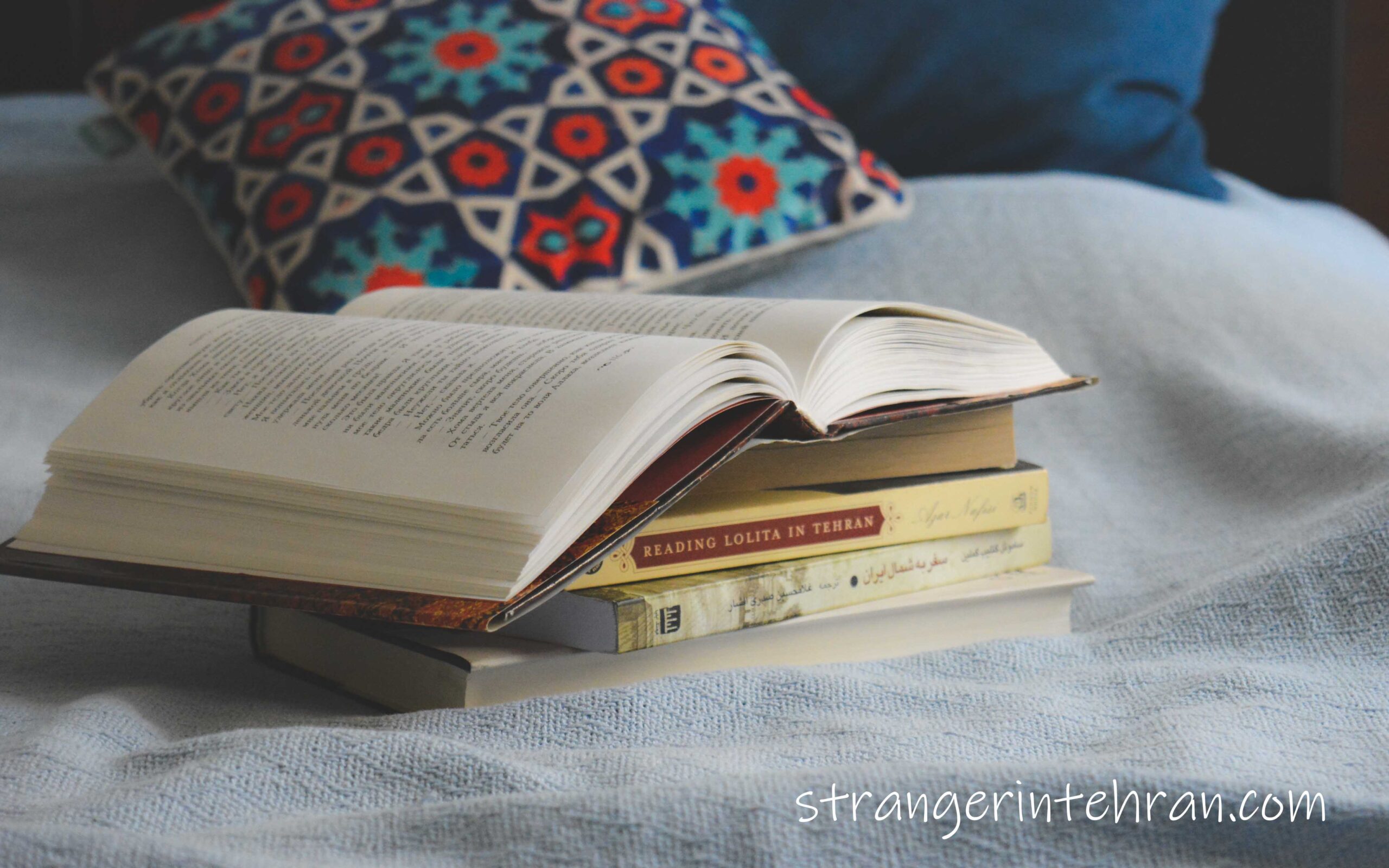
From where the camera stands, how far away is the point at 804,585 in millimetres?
504

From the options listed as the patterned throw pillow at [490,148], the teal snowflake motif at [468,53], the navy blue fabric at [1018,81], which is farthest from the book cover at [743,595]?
the navy blue fabric at [1018,81]

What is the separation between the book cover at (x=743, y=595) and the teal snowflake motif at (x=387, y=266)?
0.51m

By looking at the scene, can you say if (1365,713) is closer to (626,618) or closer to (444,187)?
(626,618)

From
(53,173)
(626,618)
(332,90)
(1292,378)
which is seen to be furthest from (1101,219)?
(53,173)

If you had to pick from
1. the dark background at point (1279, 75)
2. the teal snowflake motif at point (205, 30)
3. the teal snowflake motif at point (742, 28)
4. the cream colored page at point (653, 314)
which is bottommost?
the dark background at point (1279, 75)

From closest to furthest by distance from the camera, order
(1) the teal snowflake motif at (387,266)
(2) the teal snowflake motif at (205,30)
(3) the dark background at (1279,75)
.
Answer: (1) the teal snowflake motif at (387,266) < (2) the teal snowflake motif at (205,30) < (3) the dark background at (1279,75)

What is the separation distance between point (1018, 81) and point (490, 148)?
0.62 meters

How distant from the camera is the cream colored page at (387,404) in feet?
1.37

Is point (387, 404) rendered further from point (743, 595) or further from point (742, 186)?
point (742, 186)

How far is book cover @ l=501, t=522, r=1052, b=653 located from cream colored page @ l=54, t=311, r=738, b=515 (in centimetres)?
7

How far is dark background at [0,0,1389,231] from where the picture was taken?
1693 mm

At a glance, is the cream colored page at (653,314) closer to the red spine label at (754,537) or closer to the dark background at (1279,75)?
the red spine label at (754,537)
